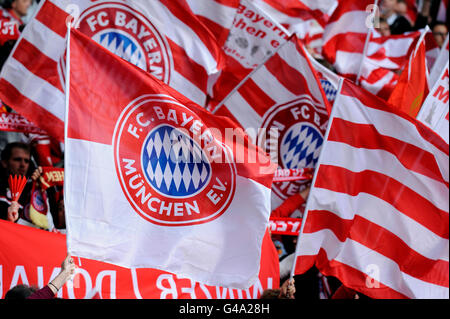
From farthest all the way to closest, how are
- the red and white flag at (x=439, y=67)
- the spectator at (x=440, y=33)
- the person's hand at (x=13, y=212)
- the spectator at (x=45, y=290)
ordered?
the spectator at (x=440, y=33) < the red and white flag at (x=439, y=67) < the person's hand at (x=13, y=212) < the spectator at (x=45, y=290)

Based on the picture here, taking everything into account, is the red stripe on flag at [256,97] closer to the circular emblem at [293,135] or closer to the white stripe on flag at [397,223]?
the circular emblem at [293,135]

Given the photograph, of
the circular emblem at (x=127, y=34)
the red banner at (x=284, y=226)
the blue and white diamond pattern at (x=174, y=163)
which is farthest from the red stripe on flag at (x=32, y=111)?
the red banner at (x=284, y=226)

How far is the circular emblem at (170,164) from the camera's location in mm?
4602

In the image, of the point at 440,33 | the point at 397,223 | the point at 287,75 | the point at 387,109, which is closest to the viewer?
the point at 387,109

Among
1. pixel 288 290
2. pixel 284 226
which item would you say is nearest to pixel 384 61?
pixel 284 226

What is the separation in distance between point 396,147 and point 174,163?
2052 mm

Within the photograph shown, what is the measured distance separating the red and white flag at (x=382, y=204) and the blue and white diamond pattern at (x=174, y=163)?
1257 millimetres

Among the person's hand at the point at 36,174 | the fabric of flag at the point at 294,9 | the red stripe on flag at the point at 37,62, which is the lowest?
the person's hand at the point at 36,174

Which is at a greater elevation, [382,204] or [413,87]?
[413,87]

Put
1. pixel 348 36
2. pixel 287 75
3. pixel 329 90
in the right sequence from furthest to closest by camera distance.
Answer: pixel 348 36 < pixel 329 90 < pixel 287 75

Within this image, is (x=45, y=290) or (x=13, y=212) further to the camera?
(x=13, y=212)

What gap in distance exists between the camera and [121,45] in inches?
242

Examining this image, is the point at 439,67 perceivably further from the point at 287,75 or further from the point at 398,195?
the point at 398,195
